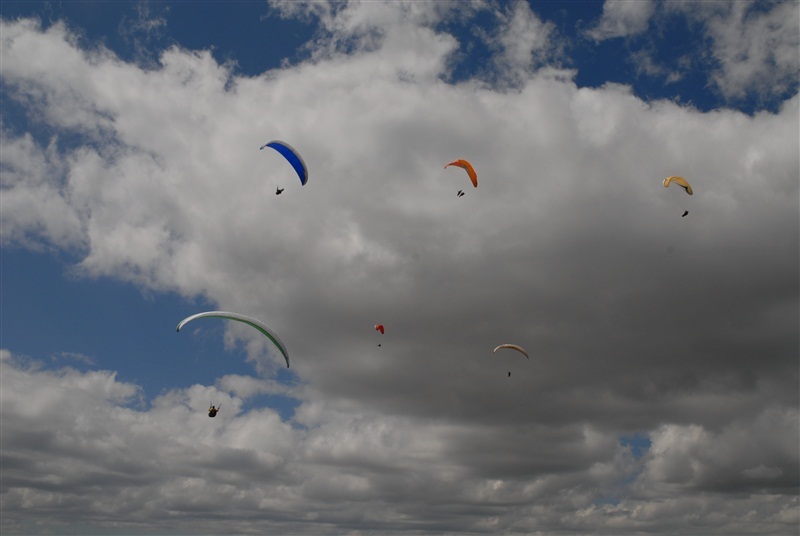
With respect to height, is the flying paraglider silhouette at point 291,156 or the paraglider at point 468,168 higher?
the paraglider at point 468,168

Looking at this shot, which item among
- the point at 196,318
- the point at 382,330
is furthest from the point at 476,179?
the point at 196,318

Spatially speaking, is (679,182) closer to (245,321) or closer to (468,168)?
(468,168)

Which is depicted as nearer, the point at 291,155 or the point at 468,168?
the point at 291,155

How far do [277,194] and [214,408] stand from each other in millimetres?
20255

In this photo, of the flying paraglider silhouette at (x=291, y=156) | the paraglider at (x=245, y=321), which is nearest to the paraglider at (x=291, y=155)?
the flying paraglider silhouette at (x=291, y=156)

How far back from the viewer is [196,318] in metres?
53.3

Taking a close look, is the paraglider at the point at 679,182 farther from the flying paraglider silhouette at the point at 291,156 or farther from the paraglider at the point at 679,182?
the flying paraglider silhouette at the point at 291,156

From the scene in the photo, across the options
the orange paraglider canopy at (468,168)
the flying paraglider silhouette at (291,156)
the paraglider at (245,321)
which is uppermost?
the orange paraglider canopy at (468,168)

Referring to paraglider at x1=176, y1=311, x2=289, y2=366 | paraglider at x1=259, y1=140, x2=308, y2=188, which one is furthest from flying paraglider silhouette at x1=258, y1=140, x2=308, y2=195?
paraglider at x1=176, y1=311, x2=289, y2=366

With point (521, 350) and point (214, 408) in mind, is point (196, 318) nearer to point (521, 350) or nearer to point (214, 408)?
point (214, 408)

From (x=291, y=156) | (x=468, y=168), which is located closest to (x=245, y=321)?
(x=291, y=156)

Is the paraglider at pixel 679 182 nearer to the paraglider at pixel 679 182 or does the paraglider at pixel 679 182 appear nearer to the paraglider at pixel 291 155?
the paraglider at pixel 679 182

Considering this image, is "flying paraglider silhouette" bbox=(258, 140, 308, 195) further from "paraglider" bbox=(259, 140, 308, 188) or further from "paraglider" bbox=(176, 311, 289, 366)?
"paraglider" bbox=(176, 311, 289, 366)

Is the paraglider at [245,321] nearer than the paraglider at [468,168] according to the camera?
Yes
